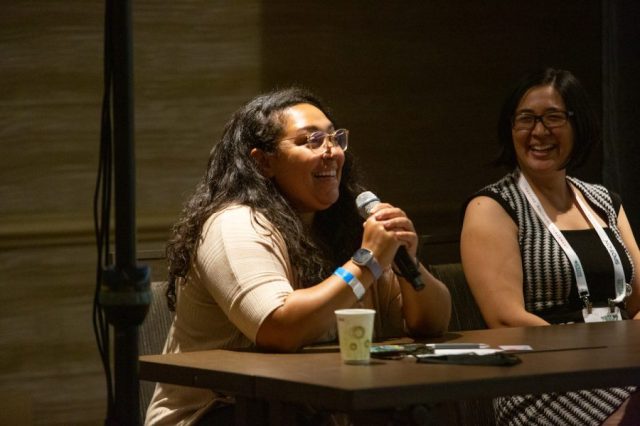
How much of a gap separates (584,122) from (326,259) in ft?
3.97

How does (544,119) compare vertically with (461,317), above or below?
above

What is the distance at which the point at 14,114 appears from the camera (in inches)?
149

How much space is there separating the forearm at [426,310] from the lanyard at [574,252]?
0.68 meters

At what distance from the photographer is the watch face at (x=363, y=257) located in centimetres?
239

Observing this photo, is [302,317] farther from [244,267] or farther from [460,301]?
[460,301]

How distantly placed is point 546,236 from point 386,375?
4.99 feet

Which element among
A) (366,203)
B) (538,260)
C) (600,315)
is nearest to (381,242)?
(366,203)

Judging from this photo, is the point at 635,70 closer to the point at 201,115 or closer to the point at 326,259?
the point at 201,115

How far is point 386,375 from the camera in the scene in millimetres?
1898

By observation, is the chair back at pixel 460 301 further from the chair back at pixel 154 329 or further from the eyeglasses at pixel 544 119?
the chair back at pixel 154 329

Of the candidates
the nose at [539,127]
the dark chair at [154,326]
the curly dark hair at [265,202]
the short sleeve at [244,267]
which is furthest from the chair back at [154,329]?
the nose at [539,127]

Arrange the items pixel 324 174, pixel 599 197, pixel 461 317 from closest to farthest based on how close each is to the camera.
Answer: pixel 324 174
pixel 461 317
pixel 599 197

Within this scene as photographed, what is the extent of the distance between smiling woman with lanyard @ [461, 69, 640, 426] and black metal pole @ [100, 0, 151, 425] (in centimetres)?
168

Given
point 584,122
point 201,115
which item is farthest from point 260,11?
point 584,122
